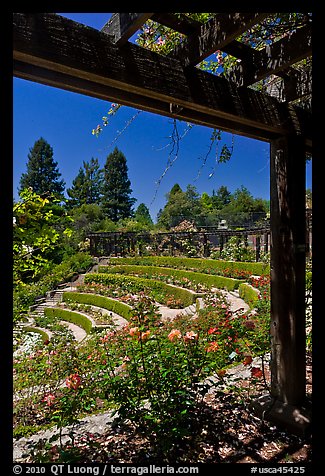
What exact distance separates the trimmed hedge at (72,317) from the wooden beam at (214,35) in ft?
20.5

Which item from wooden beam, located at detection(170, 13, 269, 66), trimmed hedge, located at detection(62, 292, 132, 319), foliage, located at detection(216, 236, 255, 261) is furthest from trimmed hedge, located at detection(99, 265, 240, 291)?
wooden beam, located at detection(170, 13, 269, 66)

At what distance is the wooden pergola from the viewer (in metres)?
0.86

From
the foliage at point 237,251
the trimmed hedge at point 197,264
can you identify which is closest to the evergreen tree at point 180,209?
the trimmed hedge at point 197,264

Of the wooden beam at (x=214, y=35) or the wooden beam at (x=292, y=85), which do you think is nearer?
the wooden beam at (x=214, y=35)

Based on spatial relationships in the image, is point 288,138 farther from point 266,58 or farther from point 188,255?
point 188,255

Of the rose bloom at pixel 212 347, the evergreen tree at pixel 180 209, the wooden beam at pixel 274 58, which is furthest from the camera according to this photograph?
the evergreen tree at pixel 180 209

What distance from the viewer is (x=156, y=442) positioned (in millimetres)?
1520

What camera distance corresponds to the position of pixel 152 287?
8.69m

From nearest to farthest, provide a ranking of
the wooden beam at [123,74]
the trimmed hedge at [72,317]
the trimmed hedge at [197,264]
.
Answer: the wooden beam at [123,74]
the trimmed hedge at [72,317]
the trimmed hedge at [197,264]

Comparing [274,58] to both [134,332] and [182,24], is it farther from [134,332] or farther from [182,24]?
[134,332]

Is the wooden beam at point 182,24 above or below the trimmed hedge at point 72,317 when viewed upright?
above

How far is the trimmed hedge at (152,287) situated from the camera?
7.41m

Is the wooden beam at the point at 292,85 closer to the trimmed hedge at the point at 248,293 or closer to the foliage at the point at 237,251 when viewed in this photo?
the trimmed hedge at the point at 248,293
